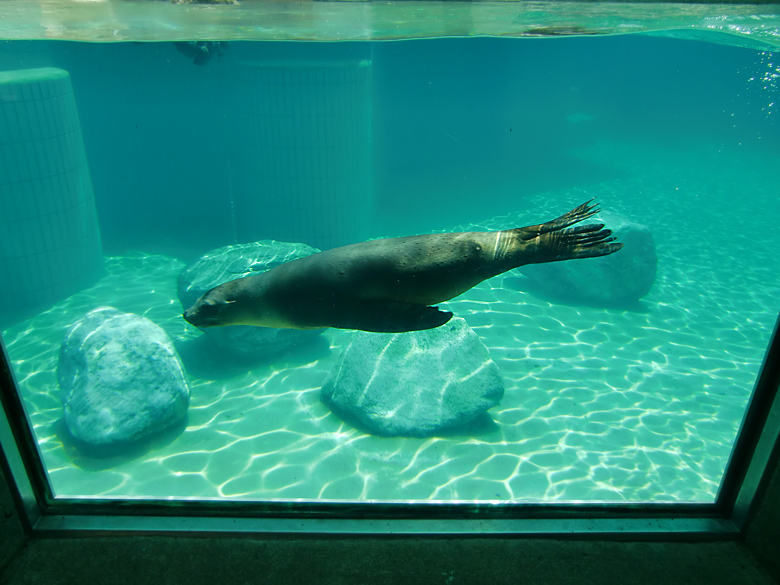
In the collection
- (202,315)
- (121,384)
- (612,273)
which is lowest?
(612,273)

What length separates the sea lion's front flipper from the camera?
2.33 meters

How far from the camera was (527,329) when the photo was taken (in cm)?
1006

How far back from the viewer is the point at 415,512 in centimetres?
231

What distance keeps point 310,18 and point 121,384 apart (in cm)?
835

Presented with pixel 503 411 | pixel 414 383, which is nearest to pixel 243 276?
pixel 414 383

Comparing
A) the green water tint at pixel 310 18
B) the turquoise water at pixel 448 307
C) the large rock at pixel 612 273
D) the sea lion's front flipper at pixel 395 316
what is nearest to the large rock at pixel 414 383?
the turquoise water at pixel 448 307

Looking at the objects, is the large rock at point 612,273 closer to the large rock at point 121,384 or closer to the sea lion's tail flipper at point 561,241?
the large rock at point 121,384

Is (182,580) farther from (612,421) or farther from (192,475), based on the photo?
(612,421)

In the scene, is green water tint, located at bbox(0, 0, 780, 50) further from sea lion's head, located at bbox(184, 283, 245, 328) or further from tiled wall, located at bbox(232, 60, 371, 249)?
sea lion's head, located at bbox(184, 283, 245, 328)

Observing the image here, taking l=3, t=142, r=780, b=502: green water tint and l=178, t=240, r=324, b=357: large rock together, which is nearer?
l=3, t=142, r=780, b=502: green water tint

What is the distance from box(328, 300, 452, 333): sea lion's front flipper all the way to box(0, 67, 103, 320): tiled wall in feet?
36.4

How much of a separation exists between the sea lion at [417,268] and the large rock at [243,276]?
610 centimetres

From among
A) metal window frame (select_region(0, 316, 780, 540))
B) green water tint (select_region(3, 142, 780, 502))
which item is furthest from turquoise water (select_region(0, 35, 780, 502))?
metal window frame (select_region(0, 316, 780, 540))

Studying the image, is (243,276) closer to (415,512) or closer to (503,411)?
(503,411)
